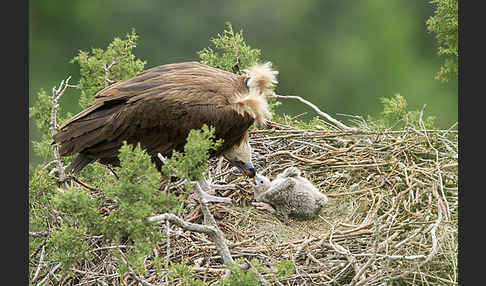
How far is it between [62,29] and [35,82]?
2.08 meters

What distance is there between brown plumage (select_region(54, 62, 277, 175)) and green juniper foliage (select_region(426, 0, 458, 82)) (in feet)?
4.36

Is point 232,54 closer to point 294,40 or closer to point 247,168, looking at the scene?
point 247,168

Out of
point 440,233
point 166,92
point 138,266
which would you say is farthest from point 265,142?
point 138,266

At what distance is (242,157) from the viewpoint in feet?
19.3

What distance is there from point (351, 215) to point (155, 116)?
1.40 m

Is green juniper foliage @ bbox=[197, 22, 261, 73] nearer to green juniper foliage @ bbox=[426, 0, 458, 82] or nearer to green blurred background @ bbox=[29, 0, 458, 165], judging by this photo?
green juniper foliage @ bbox=[426, 0, 458, 82]

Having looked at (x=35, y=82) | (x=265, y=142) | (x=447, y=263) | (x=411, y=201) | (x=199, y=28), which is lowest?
(x=447, y=263)

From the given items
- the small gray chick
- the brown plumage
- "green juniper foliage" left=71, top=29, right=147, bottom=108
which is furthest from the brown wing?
"green juniper foliage" left=71, top=29, right=147, bottom=108

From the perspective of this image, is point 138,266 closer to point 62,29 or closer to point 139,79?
point 139,79

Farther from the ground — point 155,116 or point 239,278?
point 155,116

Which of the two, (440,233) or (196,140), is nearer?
(196,140)

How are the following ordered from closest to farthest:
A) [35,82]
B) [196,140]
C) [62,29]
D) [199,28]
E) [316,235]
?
[196,140] → [316,235] → [35,82] → [199,28] → [62,29]

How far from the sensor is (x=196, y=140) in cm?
407

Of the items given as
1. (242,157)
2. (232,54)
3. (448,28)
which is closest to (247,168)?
(242,157)
